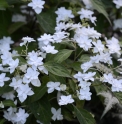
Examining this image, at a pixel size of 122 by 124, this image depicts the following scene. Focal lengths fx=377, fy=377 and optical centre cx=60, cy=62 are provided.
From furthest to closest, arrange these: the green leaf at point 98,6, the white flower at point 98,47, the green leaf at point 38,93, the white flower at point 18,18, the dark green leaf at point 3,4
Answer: the white flower at point 18,18, the green leaf at point 98,6, the dark green leaf at point 3,4, the white flower at point 98,47, the green leaf at point 38,93

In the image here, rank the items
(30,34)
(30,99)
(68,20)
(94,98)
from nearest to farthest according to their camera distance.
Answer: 1. (30,99)
2. (68,20)
3. (94,98)
4. (30,34)

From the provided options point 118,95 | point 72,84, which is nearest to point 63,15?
point 72,84

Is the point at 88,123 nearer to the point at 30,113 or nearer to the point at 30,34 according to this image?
the point at 30,113

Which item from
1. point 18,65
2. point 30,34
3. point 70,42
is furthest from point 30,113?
point 30,34

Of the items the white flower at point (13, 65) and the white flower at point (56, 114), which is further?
the white flower at point (56, 114)

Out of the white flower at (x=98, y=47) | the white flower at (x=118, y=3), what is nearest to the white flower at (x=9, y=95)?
the white flower at (x=98, y=47)

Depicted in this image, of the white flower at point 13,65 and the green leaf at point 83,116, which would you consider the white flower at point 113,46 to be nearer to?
the green leaf at point 83,116

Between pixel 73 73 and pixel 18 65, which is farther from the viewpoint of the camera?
pixel 73 73
